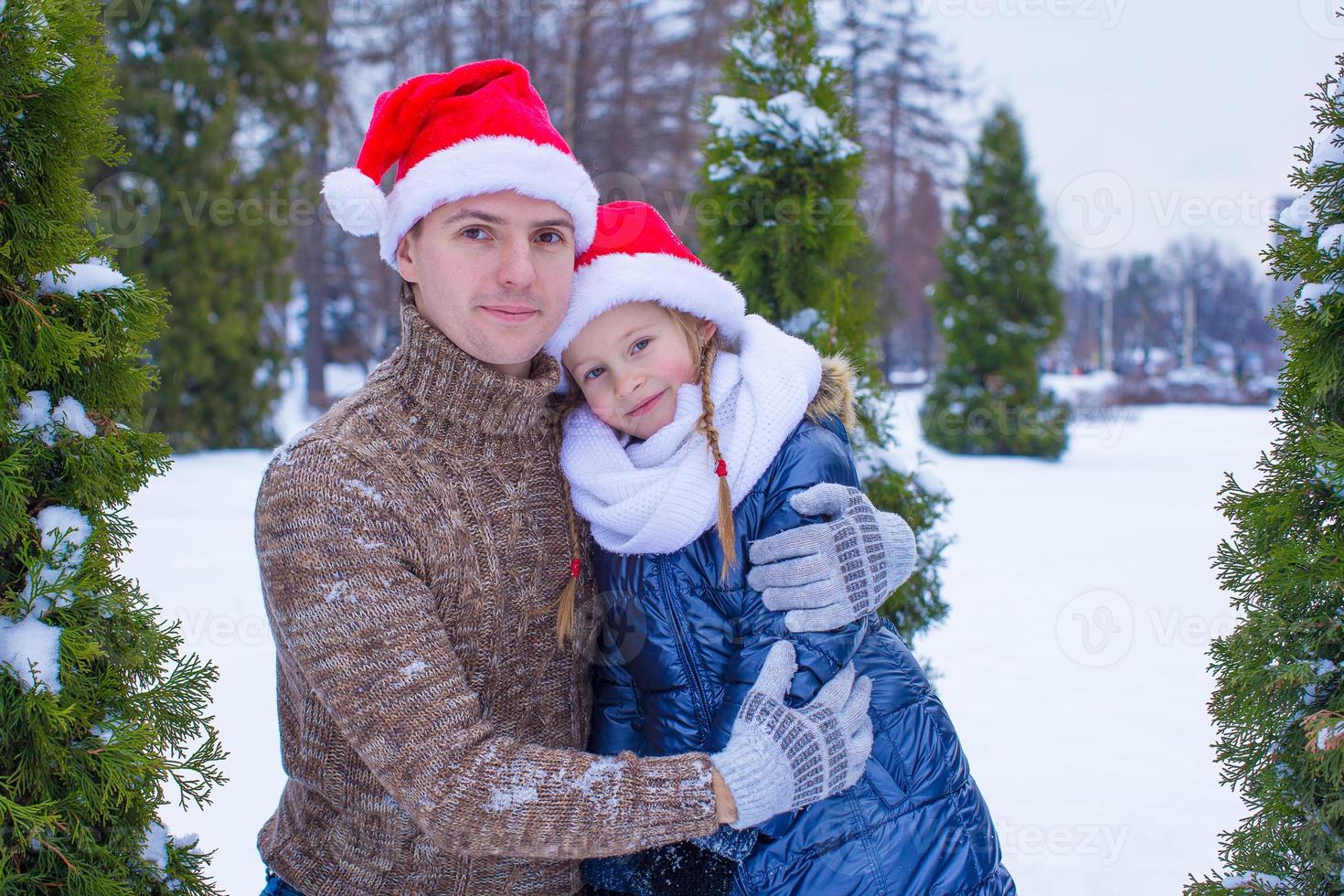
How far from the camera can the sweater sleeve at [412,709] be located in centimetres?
166

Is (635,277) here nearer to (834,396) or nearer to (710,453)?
(710,453)

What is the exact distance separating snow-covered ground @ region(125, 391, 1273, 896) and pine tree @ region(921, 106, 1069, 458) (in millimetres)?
3243

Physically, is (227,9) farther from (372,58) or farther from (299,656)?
(299,656)

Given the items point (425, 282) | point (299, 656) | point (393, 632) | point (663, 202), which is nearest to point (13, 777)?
point (299, 656)

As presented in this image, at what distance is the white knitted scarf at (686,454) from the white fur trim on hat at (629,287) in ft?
0.59

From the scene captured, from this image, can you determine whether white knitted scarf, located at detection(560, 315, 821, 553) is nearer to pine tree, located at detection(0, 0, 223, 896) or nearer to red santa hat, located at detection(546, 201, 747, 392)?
red santa hat, located at detection(546, 201, 747, 392)

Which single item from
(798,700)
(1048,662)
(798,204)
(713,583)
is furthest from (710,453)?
(1048,662)

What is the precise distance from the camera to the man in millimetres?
1674

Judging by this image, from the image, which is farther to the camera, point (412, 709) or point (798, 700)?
point (798, 700)

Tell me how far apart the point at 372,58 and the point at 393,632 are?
2045cm

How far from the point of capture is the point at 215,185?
1134cm

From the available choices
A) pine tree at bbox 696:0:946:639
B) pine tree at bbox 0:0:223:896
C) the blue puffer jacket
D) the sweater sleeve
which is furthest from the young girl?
pine tree at bbox 696:0:946:639

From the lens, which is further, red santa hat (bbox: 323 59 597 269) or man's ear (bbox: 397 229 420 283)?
man's ear (bbox: 397 229 420 283)

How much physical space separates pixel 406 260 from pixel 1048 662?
17.9 feet
